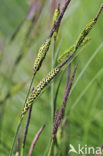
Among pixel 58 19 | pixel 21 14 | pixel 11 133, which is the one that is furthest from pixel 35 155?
pixel 58 19

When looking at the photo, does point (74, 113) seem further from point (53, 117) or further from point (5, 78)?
point (53, 117)

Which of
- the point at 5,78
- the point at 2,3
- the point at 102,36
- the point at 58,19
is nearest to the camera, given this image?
the point at 58,19

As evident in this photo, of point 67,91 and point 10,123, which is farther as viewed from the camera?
point 10,123

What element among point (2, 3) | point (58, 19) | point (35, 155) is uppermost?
point (2, 3)

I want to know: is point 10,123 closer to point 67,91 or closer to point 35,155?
point 35,155

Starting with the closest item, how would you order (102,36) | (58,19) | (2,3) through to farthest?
(58,19) → (2,3) → (102,36)

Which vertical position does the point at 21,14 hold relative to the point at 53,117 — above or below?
above

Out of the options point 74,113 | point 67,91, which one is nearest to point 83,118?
point 74,113
